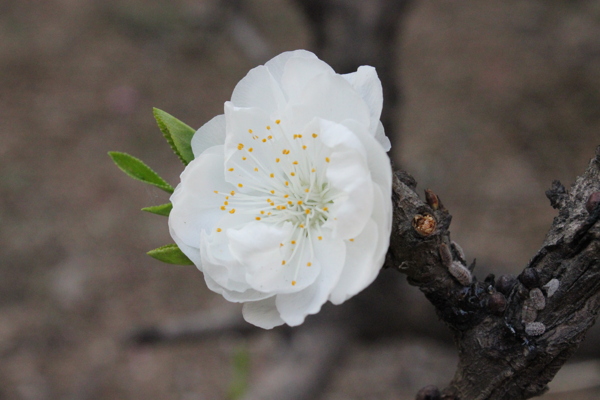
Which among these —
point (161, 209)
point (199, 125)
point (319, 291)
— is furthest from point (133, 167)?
point (199, 125)

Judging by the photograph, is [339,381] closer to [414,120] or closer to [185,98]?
[414,120]

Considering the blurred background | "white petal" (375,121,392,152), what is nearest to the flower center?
"white petal" (375,121,392,152)

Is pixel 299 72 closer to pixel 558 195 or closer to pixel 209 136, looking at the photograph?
pixel 209 136

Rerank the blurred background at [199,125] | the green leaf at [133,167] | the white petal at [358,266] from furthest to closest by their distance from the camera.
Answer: the blurred background at [199,125], the green leaf at [133,167], the white petal at [358,266]

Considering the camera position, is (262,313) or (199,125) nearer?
(262,313)

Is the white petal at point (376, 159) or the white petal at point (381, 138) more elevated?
the white petal at point (381, 138)

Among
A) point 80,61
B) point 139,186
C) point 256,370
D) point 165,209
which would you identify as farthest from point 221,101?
point 165,209

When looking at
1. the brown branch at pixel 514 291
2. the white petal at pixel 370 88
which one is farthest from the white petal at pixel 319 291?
the white petal at pixel 370 88

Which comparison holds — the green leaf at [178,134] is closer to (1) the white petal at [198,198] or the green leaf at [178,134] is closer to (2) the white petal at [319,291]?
(1) the white petal at [198,198]
